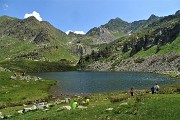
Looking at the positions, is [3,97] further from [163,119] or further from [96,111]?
[163,119]

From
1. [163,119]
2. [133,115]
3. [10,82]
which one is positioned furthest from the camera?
[10,82]

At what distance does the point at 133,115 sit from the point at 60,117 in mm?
9978

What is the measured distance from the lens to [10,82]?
417 feet

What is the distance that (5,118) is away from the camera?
47.8 meters

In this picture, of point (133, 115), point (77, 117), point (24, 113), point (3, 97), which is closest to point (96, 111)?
point (77, 117)

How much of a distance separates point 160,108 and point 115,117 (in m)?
5.77

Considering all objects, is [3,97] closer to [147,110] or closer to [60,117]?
[60,117]

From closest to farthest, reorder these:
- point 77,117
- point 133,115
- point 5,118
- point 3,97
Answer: point 133,115
point 77,117
point 5,118
point 3,97

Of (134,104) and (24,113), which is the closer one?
(134,104)

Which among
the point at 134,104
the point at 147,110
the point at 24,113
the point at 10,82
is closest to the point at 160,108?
the point at 147,110

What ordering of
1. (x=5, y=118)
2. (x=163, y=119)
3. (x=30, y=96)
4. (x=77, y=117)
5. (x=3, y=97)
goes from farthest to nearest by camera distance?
(x=30, y=96), (x=3, y=97), (x=5, y=118), (x=77, y=117), (x=163, y=119)

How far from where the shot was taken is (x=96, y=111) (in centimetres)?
4288

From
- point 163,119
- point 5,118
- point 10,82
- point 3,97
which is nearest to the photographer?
point 163,119

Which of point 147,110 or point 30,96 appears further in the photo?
point 30,96
